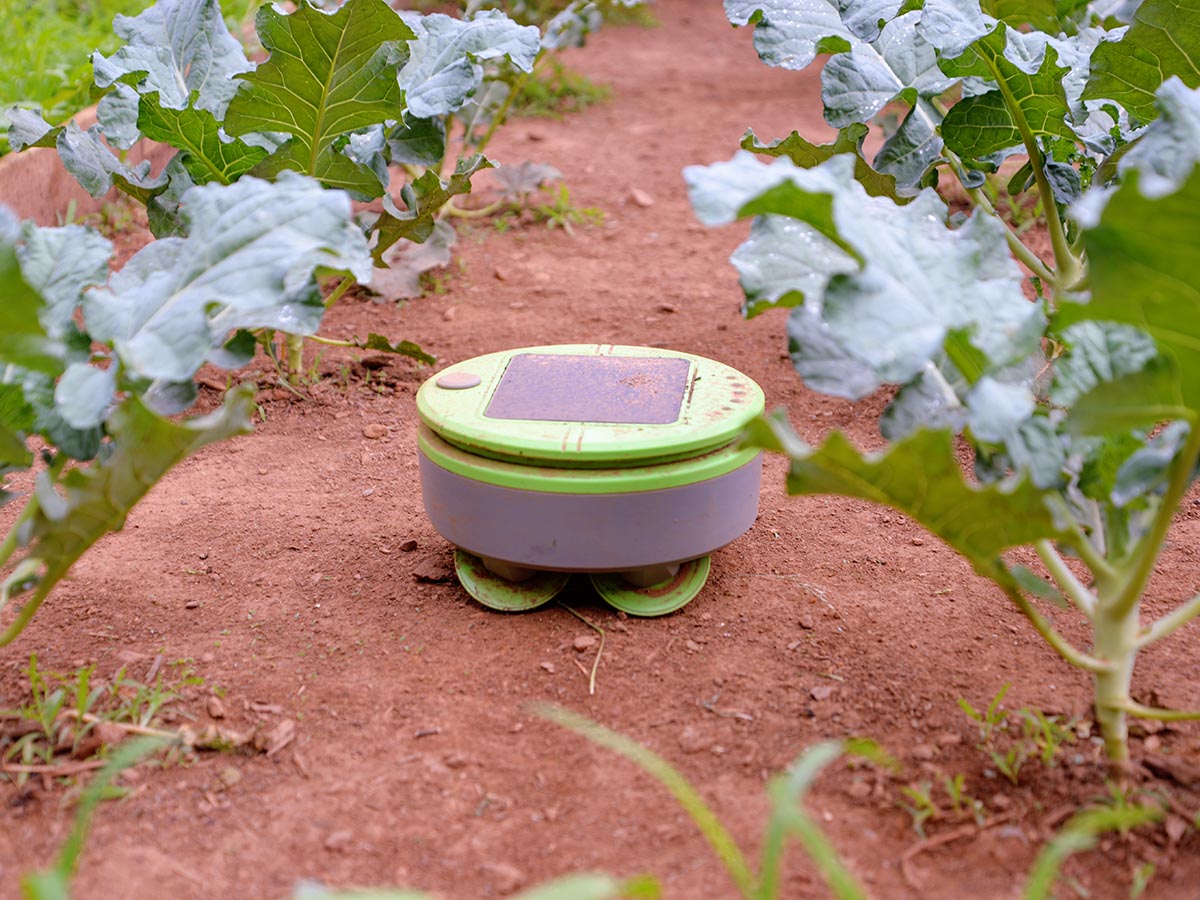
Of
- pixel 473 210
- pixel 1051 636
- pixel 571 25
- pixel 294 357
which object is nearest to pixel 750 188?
pixel 1051 636

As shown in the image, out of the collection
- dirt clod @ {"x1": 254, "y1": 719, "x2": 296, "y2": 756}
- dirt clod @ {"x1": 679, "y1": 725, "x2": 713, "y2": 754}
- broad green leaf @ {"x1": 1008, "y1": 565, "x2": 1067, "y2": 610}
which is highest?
broad green leaf @ {"x1": 1008, "y1": 565, "x2": 1067, "y2": 610}

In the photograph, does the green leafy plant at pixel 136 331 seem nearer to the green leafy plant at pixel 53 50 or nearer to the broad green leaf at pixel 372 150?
the broad green leaf at pixel 372 150

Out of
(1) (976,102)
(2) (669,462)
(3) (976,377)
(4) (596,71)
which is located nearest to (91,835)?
(2) (669,462)

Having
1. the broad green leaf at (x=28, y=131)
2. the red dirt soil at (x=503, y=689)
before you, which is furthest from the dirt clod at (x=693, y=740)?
the broad green leaf at (x=28, y=131)

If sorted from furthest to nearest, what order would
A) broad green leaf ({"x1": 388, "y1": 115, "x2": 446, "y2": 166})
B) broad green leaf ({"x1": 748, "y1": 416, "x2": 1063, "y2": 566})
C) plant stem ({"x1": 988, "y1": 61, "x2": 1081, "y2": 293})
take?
broad green leaf ({"x1": 388, "y1": 115, "x2": 446, "y2": 166}) < plant stem ({"x1": 988, "y1": 61, "x2": 1081, "y2": 293}) < broad green leaf ({"x1": 748, "y1": 416, "x2": 1063, "y2": 566})

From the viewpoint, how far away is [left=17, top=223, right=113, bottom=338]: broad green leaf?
5.28ft

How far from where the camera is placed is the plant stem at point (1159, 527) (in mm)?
1310

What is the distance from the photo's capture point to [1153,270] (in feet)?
4.02

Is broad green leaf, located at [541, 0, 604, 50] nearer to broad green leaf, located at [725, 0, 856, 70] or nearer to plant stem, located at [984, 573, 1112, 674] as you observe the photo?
broad green leaf, located at [725, 0, 856, 70]

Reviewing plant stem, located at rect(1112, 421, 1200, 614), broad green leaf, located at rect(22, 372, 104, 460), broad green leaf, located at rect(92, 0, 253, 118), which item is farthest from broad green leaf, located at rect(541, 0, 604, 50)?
plant stem, located at rect(1112, 421, 1200, 614)

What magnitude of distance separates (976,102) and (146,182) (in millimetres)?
1735

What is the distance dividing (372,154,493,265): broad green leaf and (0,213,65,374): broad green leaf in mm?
1233

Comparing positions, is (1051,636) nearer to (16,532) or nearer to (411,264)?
(16,532)

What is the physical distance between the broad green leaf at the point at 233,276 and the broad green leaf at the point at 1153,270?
0.91 metres
